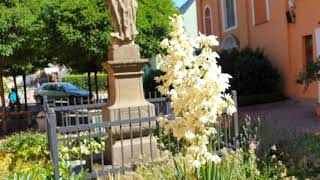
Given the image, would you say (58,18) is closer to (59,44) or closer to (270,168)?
(59,44)

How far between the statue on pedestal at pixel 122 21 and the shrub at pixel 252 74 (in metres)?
11.7

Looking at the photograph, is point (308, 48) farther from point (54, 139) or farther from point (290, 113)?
point (54, 139)

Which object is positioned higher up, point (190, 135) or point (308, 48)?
point (308, 48)

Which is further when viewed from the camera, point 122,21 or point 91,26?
point 91,26

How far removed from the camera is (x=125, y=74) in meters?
7.06

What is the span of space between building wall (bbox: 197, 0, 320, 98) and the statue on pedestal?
956cm

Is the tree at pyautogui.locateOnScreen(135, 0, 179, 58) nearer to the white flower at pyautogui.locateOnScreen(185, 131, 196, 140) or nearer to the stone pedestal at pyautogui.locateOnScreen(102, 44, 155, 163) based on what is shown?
the stone pedestal at pyautogui.locateOnScreen(102, 44, 155, 163)

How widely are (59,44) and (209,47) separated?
1194 centimetres

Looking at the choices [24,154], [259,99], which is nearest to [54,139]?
[24,154]

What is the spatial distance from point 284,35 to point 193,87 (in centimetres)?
1531

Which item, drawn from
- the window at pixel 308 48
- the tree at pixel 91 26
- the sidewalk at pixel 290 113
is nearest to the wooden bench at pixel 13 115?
the tree at pixel 91 26

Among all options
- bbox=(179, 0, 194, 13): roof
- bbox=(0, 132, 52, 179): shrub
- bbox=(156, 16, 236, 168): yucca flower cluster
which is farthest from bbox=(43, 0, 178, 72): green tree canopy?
bbox=(179, 0, 194, 13): roof

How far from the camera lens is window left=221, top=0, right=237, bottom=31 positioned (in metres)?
22.3

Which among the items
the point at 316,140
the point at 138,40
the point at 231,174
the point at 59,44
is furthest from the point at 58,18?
the point at 231,174
